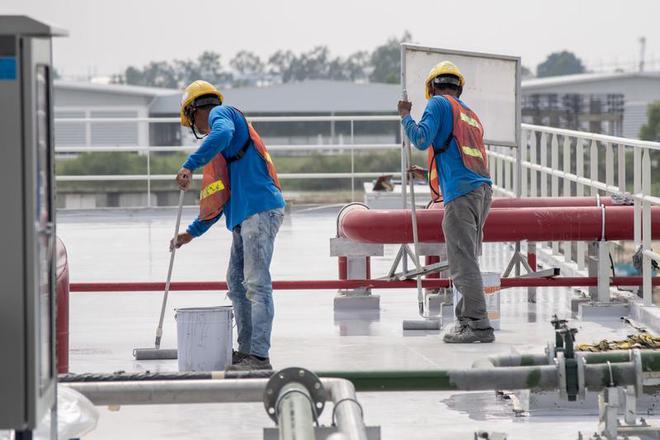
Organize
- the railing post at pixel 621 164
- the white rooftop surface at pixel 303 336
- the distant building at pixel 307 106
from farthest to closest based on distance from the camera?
the distant building at pixel 307 106 → the railing post at pixel 621 164 → the white rooftop surface at pixel 303 336

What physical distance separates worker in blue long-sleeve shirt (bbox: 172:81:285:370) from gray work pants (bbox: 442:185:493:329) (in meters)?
1.28

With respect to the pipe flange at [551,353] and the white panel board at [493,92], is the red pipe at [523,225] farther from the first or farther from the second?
the pipe flange at [551,353]

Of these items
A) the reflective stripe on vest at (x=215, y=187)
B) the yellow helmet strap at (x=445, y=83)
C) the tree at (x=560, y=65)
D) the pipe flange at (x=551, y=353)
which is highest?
the tree at (x=560, y=65)

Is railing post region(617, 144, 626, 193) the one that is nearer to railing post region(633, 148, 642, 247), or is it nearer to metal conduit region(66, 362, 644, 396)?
railing post region(633, 148, 642, 247)

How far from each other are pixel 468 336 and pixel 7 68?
19.9 ft

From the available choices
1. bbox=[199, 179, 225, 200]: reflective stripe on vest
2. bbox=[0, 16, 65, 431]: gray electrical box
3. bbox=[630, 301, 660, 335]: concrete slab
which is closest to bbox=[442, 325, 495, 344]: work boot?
bbox=[630, 301, 660, 335]: concrete slab

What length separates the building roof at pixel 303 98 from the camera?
8588 centimetres

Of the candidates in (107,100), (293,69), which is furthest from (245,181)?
(293,69)

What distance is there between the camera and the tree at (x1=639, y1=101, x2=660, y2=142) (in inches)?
3979

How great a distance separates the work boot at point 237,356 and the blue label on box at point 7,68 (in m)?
4.91

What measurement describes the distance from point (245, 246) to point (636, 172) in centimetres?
324

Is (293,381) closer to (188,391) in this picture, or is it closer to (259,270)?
(188,391)

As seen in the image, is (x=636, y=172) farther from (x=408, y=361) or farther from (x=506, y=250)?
(x=506, y=250)

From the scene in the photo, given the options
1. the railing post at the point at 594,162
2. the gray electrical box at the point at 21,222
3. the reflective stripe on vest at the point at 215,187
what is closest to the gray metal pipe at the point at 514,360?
the gray electrical box at the point at 21,222
